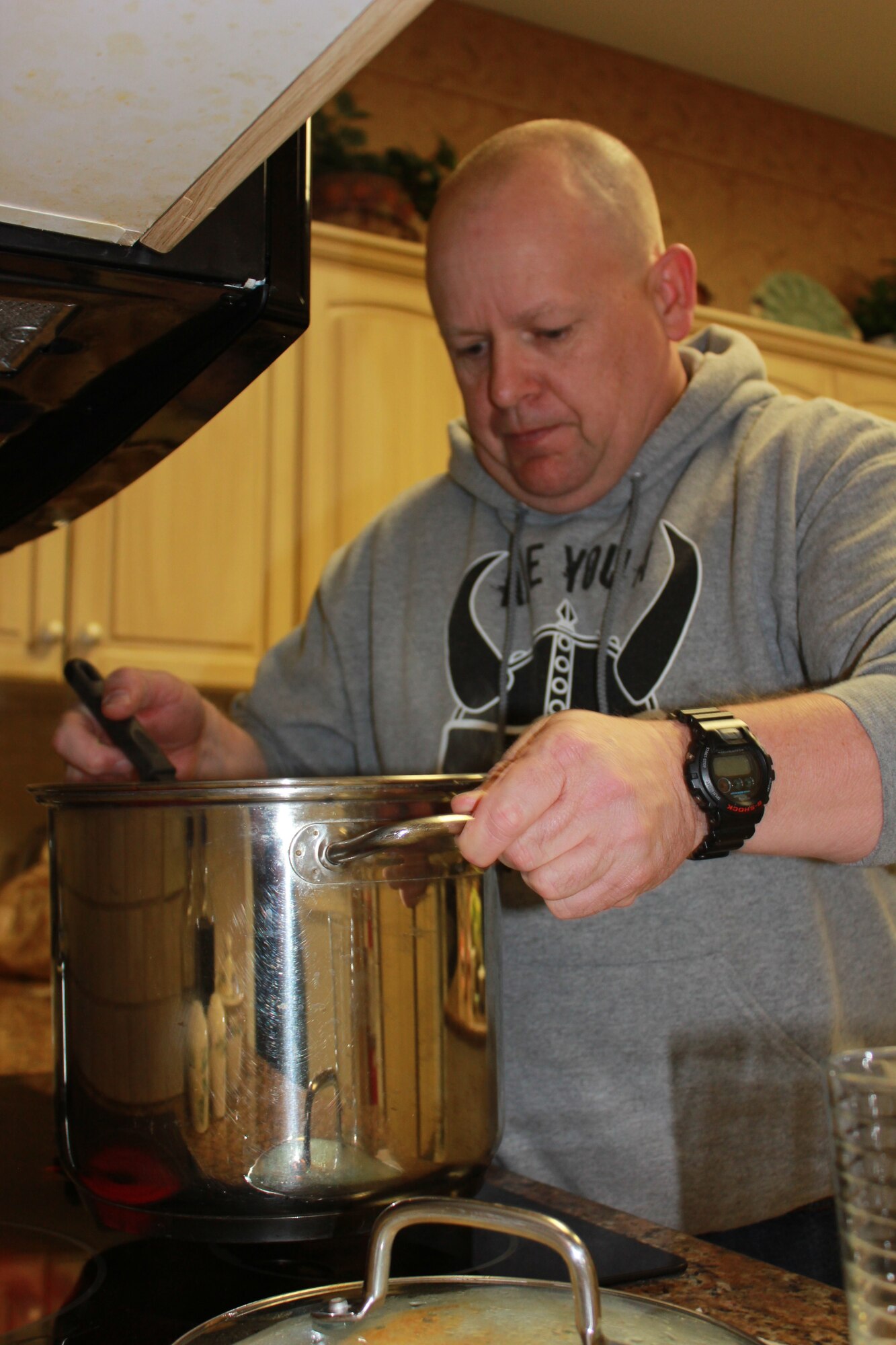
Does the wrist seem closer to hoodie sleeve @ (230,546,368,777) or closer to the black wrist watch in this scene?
the black wrist watch

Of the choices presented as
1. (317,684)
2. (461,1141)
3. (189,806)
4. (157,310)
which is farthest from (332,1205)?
(317,684)

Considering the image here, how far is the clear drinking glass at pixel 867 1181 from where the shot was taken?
340mm

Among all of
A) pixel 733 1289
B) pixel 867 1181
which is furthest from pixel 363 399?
pixel 867 1181

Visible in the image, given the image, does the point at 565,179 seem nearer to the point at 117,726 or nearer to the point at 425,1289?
the point at 117,726

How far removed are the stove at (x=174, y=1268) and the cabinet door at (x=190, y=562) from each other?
123 centimetres

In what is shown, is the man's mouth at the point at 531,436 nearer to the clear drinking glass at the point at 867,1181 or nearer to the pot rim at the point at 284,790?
the pot rim at the point at 284,790

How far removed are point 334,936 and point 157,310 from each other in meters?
0.29

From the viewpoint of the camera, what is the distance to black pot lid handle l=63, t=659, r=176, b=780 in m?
0.84

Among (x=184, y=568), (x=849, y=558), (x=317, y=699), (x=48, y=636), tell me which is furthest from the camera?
(x=184, y=568)

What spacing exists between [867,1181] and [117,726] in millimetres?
638

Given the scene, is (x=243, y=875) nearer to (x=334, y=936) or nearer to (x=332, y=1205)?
(x=334, y=936)

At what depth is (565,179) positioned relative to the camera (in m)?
1.01

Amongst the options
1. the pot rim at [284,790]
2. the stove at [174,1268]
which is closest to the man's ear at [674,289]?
the pot rim at [284,790]

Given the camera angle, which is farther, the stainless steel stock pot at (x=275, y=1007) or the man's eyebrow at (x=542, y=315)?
the man's eyebrow at (x=542, y=315)
